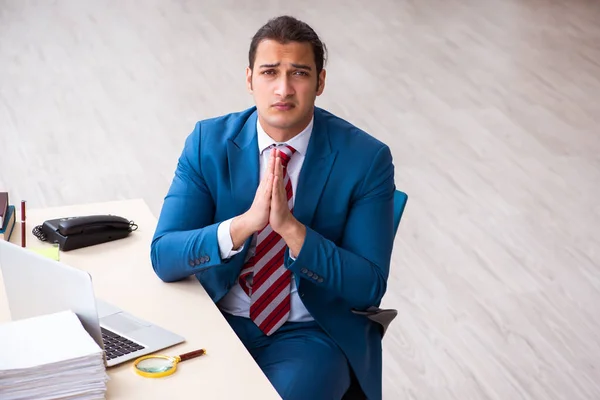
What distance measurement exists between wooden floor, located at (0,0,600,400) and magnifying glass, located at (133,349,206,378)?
1.66 metres

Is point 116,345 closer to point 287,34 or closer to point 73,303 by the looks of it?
point 73,303

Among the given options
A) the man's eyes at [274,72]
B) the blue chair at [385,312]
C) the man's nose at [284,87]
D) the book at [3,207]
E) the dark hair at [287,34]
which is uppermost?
the dark hair at [287,34]

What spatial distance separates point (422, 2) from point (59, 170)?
4.40 metres

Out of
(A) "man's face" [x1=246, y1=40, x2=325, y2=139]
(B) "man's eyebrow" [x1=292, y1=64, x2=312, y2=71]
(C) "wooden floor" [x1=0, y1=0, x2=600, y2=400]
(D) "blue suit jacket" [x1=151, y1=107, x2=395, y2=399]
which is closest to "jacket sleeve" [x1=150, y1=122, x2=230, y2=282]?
(D) "blue suit jacket" [x1=151, y1=107, x2=395, y2=399]

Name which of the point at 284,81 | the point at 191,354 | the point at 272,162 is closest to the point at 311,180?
the point at 272,162

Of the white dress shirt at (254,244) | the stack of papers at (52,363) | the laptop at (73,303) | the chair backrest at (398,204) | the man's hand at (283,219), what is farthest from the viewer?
the chair backrest at (398,204)

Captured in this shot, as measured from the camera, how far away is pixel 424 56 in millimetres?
7355

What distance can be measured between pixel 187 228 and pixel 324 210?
1.31 ft

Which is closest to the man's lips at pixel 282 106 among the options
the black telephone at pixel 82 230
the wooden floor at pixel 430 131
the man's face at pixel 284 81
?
the man's face at pixel 284 81

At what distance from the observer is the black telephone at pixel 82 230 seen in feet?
9.11

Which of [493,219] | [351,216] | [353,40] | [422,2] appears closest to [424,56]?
[353,40]

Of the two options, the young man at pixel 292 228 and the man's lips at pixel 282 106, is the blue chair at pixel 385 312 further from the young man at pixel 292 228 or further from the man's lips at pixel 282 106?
the man's lips at pixel 282 106

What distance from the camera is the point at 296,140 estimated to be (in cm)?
277

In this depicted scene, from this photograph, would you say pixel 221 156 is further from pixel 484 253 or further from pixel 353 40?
pixel 353 40
